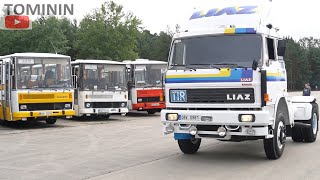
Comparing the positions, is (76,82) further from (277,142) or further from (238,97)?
(238,97)

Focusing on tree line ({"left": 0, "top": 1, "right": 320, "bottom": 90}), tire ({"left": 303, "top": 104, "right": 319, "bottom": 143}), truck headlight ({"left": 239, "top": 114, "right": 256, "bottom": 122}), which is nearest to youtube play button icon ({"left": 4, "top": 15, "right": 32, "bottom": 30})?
tree line ({"left": 0, "top": 1, "right": 320, "bottom": 90})

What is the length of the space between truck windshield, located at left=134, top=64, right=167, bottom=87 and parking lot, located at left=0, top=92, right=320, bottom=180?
28.6 ft

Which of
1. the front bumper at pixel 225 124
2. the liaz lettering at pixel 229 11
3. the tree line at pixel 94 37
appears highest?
the tree line at pixel 94 37

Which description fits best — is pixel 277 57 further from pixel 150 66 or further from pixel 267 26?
pixel 150 66

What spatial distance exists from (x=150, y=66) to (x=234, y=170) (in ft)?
50.9

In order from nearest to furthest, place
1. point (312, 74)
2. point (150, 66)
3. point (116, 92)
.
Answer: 1. point (116, 92)
2. point (150, 66)
3. point (312, 74)

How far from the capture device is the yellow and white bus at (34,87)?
54.5 feet

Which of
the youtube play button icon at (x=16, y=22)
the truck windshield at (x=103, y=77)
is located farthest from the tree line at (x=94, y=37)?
the truck windshield at (x=103, y=77)

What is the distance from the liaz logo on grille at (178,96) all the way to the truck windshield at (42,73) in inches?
357

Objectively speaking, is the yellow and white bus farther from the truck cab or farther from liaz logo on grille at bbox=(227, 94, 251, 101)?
liaz logo on grille at bbox=(227, 94, 251, 101)

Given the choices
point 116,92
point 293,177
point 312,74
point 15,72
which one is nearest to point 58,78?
point 15,72

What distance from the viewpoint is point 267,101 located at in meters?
8.75

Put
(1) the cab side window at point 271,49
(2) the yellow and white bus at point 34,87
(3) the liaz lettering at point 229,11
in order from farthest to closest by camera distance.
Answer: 1. (2) the yellow and white bus at point 34,87
2. (3) the liaz lettering at point 229,11
3. (1) the cab side window at point 271,49

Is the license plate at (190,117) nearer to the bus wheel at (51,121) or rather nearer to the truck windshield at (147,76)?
the bus wheel at (51,121)
